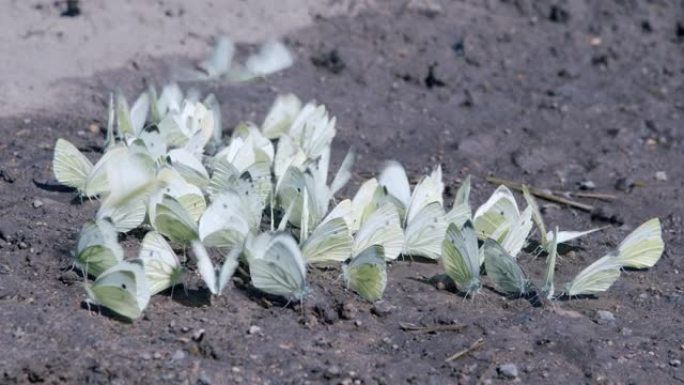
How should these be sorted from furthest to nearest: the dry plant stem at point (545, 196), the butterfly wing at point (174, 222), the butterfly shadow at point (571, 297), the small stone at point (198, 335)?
the dry plant stem at point (545, 196) < the butterfly shadow at point (571, 297) < the butterfly wing at point (174, 222) < the small stone at point (198, 335)

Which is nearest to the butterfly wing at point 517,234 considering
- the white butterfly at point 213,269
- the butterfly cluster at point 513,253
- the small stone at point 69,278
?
the butterfly cluster at point 513,253

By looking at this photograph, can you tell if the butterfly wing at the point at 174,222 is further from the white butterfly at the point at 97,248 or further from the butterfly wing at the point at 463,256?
the butterfly wing at the point at 463,256

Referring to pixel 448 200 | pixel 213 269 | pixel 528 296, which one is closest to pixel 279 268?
pixel 213 269

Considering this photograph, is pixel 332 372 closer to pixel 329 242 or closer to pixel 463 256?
pixel 329 242

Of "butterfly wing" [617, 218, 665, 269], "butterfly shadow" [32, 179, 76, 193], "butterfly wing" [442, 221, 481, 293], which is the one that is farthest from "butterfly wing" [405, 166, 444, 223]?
"butterfly shadow" [32, 179, 76, 193]

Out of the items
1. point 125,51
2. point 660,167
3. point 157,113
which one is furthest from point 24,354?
point 660,167

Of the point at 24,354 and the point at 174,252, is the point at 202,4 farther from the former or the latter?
the point at 24,354
